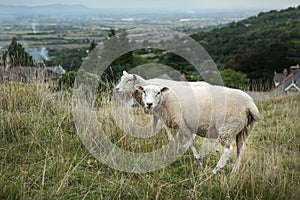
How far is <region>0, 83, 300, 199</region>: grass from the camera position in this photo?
3.65 m

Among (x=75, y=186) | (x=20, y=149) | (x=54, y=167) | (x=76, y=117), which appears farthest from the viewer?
(x=76, y=117)

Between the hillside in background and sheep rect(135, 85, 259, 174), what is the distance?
942 inches

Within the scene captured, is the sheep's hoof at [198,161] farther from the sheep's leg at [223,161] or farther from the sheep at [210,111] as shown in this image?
the sheep's leg at [223,161]

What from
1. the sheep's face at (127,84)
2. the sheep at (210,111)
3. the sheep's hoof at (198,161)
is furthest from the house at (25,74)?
the sheep's hoof at (198,161)

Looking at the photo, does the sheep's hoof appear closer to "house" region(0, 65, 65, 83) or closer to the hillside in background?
"house" region(0, 65, 65, 83)

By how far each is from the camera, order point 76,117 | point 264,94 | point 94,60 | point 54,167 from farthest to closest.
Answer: point 264,94 → point 94,60 → point 76,117 → point 54,167

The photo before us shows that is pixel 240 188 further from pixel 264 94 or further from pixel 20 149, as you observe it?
pixel 264 94

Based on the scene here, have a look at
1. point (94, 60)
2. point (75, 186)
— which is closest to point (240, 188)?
point (75, 186)

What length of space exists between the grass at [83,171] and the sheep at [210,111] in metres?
0.31

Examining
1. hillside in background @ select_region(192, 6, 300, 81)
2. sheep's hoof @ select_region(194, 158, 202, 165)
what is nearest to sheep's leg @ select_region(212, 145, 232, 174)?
sheep's hoof @ select_region(194, 158, 202, 165)

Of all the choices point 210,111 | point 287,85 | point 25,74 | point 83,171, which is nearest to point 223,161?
point 210,111

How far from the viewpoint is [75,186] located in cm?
373

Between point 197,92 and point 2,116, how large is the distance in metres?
2.43

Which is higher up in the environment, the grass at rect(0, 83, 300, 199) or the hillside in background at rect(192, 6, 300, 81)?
the grass at rect(0, 83, 300, 199)
